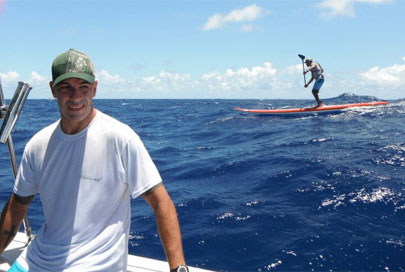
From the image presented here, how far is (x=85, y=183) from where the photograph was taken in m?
1.82

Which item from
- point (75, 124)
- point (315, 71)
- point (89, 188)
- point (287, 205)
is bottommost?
point (287, 205)

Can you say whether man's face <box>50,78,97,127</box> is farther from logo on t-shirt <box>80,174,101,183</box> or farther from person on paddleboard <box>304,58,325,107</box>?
person on paddleboard <box>304,58,325,107</box>

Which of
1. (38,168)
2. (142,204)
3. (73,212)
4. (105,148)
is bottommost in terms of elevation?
(142,204)

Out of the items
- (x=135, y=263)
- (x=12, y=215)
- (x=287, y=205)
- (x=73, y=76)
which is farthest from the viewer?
(x=287, y=205)

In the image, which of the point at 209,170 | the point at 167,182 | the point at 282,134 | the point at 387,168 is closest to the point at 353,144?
the point at 387,168

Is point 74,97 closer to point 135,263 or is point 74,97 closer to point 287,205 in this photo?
point 135,263

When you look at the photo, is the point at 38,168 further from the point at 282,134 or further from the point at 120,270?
the point at 282,134

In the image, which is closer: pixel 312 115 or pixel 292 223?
pixel 292 223

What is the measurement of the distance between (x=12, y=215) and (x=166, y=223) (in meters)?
1.02

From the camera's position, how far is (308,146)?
31.4 feet

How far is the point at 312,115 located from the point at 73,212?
16.8 metres

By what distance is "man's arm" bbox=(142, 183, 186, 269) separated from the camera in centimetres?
172

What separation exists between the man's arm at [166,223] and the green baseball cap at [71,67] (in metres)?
0.71

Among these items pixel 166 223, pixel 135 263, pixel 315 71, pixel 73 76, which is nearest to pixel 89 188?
pixel 166 223
